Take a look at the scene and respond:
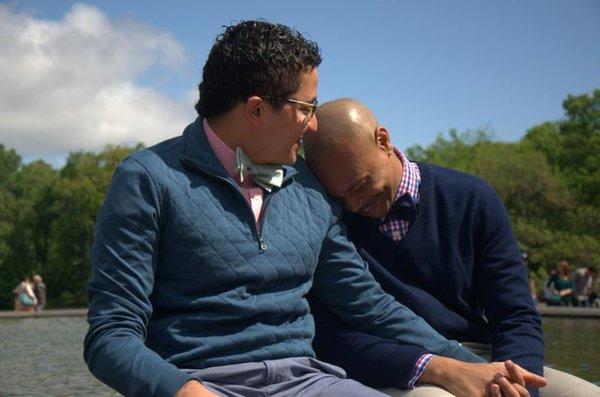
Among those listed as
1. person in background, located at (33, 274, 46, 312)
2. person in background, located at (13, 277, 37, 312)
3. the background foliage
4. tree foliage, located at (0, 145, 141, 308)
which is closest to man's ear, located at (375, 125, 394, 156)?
Answer: the background foliage

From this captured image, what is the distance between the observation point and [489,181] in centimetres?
4284

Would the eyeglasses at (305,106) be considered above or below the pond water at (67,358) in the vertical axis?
above

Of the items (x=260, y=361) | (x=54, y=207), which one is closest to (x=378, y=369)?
(x=260, y=361)

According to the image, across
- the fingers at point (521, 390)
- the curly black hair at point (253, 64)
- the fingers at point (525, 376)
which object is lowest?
the fingers at point (521, 390)

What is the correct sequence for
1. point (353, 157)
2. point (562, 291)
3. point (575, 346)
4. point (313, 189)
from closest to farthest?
point (313, 189)
point (353, 157)
point (575, 346)
point (562, 291)

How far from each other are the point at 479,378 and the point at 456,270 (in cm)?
53

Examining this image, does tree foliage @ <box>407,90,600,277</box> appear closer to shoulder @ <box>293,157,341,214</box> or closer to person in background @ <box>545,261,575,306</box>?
person in background @ <box>545,261,575,306</box>

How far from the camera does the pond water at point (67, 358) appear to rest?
915 cm

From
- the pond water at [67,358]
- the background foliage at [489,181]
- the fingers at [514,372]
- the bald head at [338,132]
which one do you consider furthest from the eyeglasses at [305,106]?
the background foliage at [489,181]

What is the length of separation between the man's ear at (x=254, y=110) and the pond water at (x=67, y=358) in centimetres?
568

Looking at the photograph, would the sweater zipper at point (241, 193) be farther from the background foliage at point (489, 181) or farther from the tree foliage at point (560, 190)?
the tree foliage at point (560, 190)

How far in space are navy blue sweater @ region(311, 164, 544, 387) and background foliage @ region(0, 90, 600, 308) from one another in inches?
1190

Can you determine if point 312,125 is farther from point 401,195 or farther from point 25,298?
point 25,298

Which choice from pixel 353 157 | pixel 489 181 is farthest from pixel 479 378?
pixel 489 181
